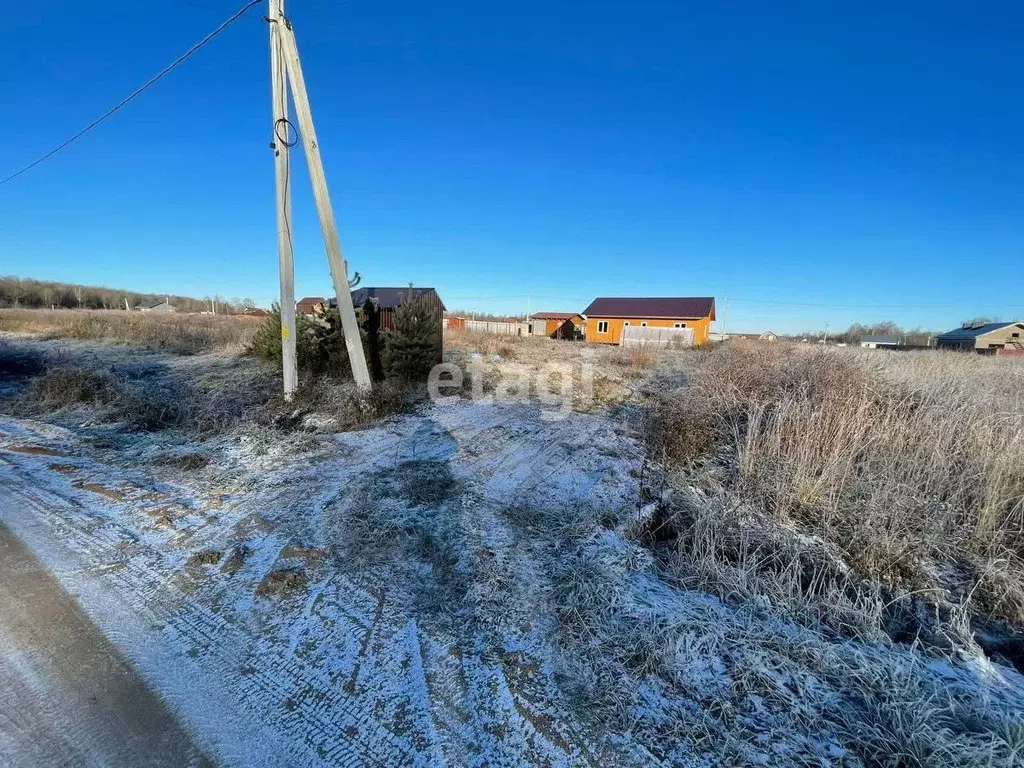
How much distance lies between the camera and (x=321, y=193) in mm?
6492

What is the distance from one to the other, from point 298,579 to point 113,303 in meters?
79.4

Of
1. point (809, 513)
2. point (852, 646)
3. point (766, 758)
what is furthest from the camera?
point (809, 513)

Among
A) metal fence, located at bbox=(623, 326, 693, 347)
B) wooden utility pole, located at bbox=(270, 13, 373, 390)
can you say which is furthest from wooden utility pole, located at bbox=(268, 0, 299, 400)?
metal fence, located at bbox=(623, 326, 693, 347)

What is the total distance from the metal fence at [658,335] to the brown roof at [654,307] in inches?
98.3

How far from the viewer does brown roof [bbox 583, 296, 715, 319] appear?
32.2m

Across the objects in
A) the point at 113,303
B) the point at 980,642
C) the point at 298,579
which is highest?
the point at 113,303

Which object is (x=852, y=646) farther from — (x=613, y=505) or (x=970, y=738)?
(x=613, y=505)

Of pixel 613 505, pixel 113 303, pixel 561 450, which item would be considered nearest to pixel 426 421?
pixel 561 450

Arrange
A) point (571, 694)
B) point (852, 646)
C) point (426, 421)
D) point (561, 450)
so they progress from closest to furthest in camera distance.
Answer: point (571, 694) → point (852, 646) → point (561, 450) → point (426, 421)

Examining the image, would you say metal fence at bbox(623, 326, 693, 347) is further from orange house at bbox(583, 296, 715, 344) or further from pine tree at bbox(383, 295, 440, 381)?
pine tree at bbox(383, 295, 440, 381)

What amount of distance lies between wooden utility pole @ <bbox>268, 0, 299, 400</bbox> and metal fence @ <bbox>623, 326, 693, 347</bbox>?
24.7 metres

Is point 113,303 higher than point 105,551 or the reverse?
higher

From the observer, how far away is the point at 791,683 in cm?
202

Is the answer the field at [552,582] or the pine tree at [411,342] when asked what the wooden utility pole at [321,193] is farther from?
the field at [552,582]
